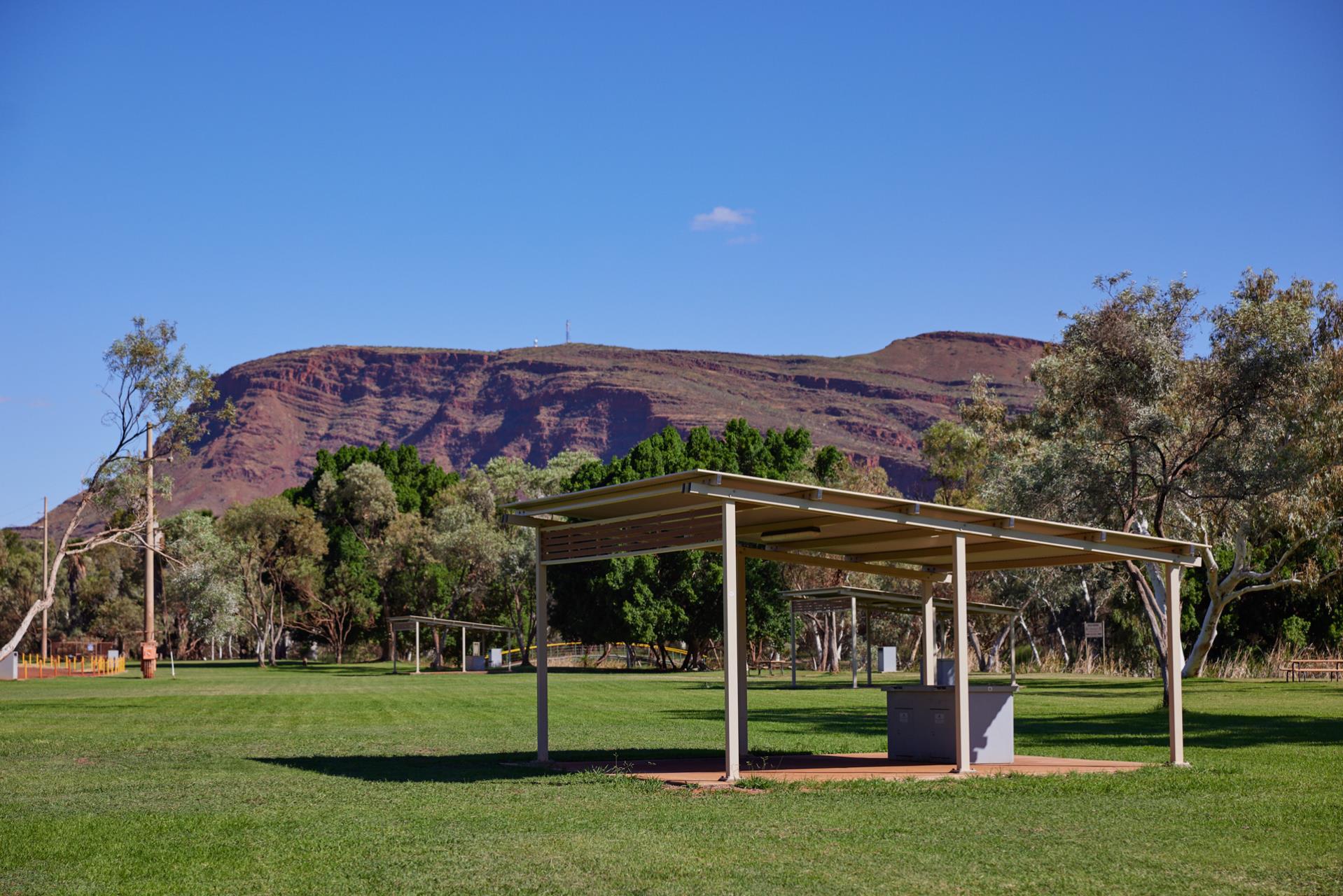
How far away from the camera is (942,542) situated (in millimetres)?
16000

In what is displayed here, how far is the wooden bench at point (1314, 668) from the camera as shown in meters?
37.8

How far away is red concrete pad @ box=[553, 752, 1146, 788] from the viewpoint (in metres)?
13.6

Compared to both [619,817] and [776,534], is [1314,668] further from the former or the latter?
[619,817]

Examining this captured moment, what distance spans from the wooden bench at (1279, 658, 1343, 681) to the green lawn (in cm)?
1753

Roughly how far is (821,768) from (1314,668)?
28915 millimetres

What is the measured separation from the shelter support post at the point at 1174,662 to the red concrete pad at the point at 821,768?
481 mm

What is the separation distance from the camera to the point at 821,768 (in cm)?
1473

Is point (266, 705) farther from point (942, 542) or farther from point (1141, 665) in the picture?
point (1141, 665)

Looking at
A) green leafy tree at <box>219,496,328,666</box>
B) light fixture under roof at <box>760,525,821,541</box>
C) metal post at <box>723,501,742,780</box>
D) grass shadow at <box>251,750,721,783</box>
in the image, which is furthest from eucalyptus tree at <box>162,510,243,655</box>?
metal post at <box>723,501,742,780</box>

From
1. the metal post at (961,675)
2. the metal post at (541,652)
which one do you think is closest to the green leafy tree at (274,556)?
the metal post at (541,652)

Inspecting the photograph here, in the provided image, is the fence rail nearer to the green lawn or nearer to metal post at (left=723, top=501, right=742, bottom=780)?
the green lawn

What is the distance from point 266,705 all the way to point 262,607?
37.8 meters

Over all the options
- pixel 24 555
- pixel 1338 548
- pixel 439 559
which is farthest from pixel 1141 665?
pixel 24 555

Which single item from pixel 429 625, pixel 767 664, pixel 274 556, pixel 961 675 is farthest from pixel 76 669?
pixel 961 675
